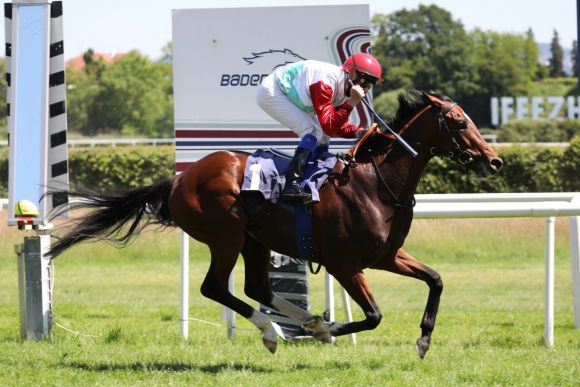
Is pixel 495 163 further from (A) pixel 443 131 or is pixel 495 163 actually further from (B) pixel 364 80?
(B) pixel 364 80

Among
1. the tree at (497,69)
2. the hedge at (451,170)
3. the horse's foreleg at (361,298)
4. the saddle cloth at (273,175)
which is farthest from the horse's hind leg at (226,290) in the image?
the tree at (497,69)

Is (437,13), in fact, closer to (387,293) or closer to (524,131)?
(524,131)

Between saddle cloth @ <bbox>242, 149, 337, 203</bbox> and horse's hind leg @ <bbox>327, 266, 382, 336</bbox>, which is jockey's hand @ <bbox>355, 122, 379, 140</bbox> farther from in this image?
horse's hind leg @ <bbox>327, 266, 382, 336</bbox>

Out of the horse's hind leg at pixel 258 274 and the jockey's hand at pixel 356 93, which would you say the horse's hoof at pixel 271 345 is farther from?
the jockey's hand at pixel 356 93

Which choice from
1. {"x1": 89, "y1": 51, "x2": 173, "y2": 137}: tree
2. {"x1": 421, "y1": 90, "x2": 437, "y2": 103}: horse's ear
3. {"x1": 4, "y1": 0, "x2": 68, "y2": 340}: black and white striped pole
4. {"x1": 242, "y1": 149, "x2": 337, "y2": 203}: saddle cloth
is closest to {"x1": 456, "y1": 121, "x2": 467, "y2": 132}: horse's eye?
{"x1": 421, "y1": 90, "x2": 437, "y2": 103}: horse's ear

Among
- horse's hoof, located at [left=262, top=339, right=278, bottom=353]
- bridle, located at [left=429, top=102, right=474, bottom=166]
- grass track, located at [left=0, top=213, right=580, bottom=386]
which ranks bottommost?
grass track, located at [left=0, top=213, right=580, bottom=386]

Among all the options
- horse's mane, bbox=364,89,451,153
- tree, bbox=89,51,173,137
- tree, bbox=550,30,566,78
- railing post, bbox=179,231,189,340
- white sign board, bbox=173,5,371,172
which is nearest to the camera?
horse's mane, bbox=364,89,451,153

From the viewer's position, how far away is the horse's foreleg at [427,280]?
266 inches

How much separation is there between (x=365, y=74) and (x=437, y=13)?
7858 centimetres

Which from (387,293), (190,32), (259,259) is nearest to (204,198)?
(259,259)

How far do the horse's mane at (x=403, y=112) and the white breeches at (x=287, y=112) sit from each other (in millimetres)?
304

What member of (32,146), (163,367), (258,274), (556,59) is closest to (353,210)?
(258,274)

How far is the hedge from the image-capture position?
19719mm

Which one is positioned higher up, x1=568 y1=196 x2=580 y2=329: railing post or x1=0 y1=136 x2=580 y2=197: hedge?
x1=568 y1=196 x2=580 y2=329: railing post
